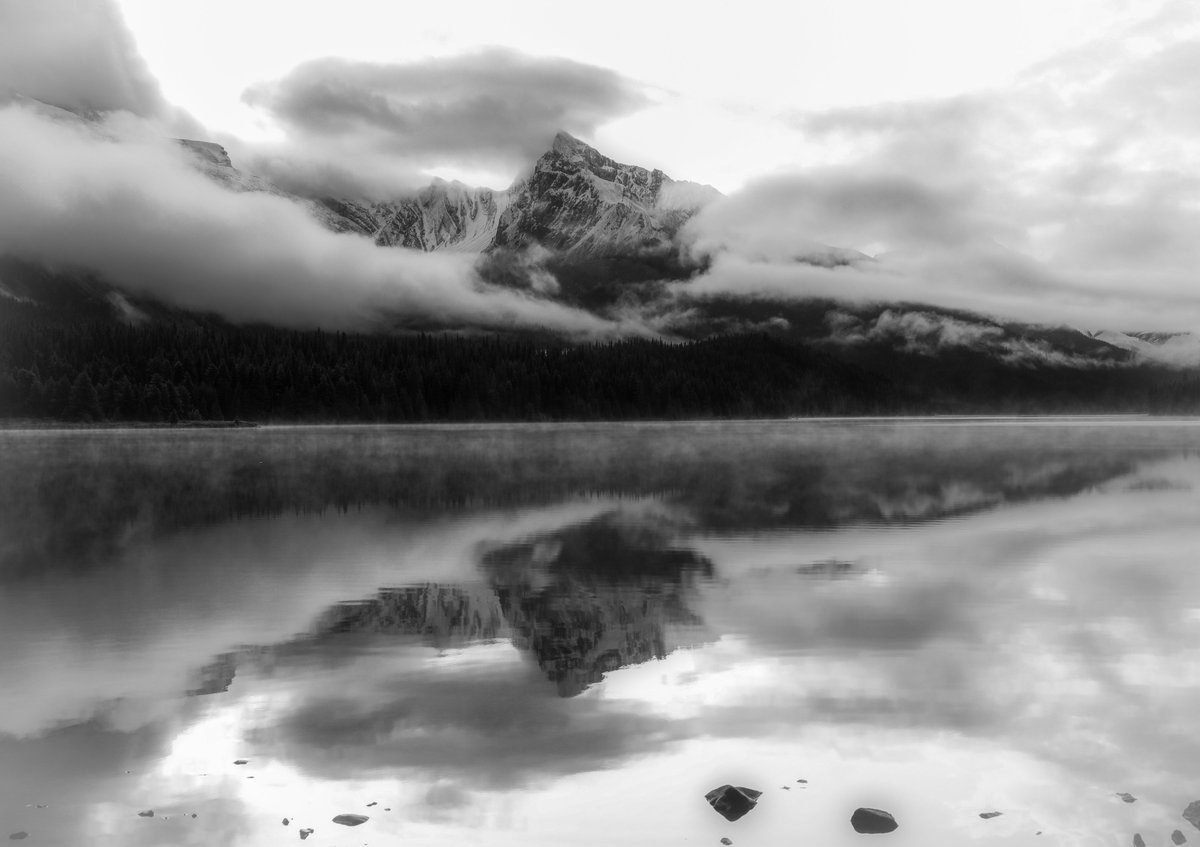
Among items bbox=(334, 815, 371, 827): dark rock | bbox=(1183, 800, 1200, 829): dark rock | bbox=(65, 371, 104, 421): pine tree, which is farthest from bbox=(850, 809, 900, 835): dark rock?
bbox=(65, 371, 104, 421): pine tree

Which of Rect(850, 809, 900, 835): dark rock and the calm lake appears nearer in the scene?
Rect(850, 809, 900, 835): dark rock

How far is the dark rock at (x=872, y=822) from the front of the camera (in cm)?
1102

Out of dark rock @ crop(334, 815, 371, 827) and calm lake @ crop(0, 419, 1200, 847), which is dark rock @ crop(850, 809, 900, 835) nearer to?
calm lake @ crop(0, 419, 1200, 847)

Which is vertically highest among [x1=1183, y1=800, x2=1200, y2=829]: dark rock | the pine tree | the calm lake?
[x1=1183, y1=800, x2=1200, y2=829]: dark rock

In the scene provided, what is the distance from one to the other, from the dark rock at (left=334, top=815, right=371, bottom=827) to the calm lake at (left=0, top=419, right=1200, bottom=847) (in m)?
0.10

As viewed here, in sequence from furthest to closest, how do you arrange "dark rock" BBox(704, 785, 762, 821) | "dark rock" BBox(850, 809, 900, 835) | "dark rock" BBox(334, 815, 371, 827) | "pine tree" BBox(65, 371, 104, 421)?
"pine tree" BBox(65, 371, 104, 421) < "dark rock" BBox(704, 785, 762, 821) < "dark rock" BBox(850, 809, 900, 835) < "dark rock" BBox(334, 815, 371, 827)

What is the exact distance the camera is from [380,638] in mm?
18656

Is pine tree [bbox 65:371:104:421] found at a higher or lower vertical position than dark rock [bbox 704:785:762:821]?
lower

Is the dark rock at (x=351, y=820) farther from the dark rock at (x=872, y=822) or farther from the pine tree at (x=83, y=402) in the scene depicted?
the pine tree at (x=83, y=402)

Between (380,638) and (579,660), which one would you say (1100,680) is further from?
(380,638)

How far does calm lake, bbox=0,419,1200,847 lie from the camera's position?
11.3 metres

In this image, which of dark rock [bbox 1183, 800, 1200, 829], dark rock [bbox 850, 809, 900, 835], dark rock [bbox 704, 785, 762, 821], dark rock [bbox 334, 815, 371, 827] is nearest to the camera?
dark rock [bbox 1183, 800, 1200, 829]

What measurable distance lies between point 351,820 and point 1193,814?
828 centimetres

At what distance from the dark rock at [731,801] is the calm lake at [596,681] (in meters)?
0.14
